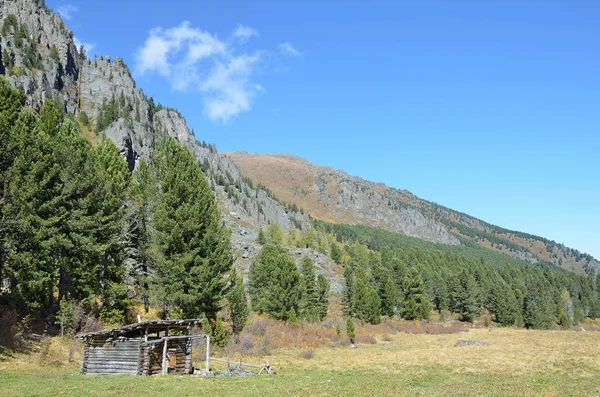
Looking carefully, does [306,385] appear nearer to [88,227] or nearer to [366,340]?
[88,227]

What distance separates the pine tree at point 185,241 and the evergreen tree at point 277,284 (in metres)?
19.0

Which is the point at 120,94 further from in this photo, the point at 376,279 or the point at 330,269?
the point at 376,279

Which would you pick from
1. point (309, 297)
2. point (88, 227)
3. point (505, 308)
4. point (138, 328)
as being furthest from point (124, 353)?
point (505, 308)

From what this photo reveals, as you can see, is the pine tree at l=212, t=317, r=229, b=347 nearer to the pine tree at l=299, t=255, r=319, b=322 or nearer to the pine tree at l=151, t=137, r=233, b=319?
the pine tree at l=151, t=137, r=233, b=319

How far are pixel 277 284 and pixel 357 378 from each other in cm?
3061

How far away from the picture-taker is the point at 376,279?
93812 mm

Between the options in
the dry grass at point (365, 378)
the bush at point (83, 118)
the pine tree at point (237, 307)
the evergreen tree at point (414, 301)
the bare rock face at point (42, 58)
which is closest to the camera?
the dry grass at point (365, 378)

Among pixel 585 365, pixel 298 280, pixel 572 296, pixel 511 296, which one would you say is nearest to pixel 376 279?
pixel 511 296

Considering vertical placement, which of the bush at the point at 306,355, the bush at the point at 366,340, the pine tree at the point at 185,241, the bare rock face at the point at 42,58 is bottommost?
the bush at the point at 366,340

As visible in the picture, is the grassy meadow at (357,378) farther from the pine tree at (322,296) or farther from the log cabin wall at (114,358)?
the pine tree at (322,296)

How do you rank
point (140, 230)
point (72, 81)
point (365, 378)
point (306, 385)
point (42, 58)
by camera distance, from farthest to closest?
1. point (72, 81)
2. point (42, 58)
3. point (140, 230)
4. point (365, 378)
5. point (306, 385)

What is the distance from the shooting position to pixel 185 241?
36562mm

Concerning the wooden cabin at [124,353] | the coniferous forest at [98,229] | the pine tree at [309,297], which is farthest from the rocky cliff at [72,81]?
the wooden cabin at [124,353]

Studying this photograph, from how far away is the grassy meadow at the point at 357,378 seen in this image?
19.9m
